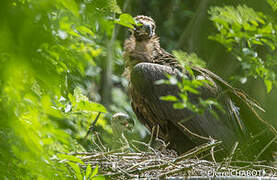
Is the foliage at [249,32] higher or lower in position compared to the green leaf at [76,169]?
higher

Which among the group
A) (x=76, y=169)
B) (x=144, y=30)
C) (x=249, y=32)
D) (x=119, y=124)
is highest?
(x=249, y=32)

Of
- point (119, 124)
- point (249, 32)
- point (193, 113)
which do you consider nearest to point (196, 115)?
point (193, 113)

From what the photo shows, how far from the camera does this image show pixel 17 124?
1515 mm

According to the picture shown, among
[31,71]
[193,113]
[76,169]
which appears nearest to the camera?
[31,71]

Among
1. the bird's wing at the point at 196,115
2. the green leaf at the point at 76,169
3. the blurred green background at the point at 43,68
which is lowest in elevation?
the bird's wing at the point at 196,115

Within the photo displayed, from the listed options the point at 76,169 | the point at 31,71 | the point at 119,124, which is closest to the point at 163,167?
the point at 76,169

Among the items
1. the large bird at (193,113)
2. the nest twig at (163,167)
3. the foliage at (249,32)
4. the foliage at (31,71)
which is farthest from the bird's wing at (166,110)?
the foliage at (31,71)

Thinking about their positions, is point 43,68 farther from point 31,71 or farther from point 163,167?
point 163,167

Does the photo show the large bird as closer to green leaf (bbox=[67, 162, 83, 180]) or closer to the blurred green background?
the blurred green background

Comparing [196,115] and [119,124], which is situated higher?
[196,115]

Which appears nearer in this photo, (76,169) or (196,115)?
(76,169)

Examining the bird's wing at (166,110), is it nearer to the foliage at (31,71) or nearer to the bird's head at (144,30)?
the bird's head at (144,30)

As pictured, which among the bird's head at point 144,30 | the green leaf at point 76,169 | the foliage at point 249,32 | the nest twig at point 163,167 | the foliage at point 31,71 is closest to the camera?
the foliage at point 31,71

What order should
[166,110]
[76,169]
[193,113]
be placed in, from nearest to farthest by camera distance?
[76,169] < [193,113] < [166,110]
